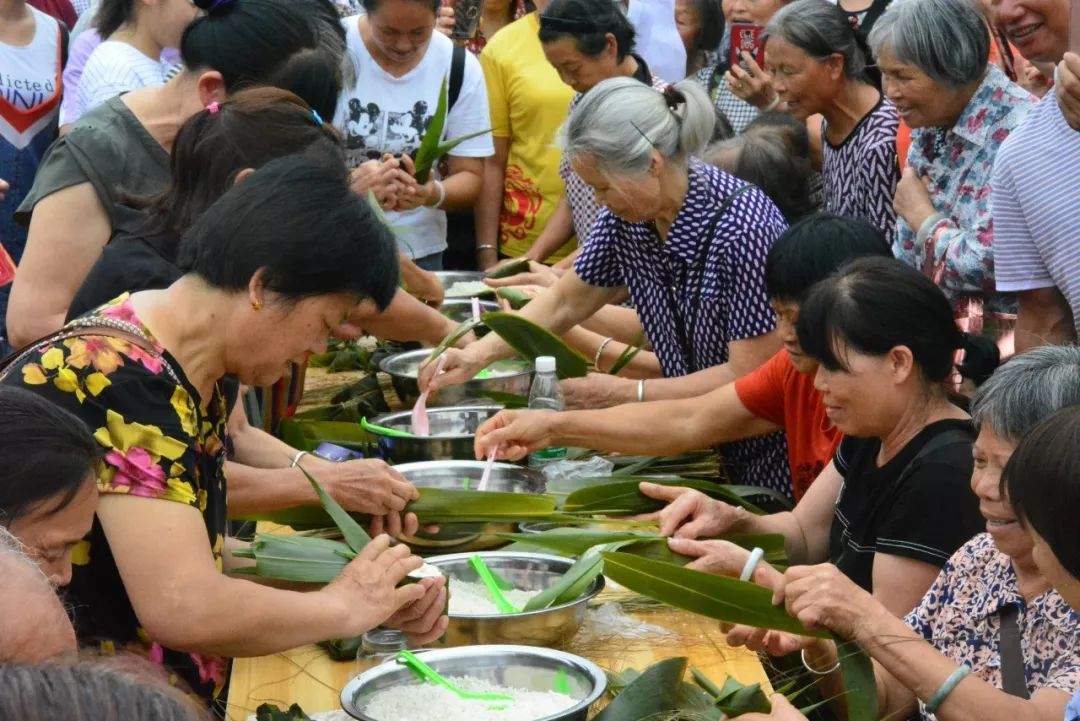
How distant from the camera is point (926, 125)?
4176 millimetres

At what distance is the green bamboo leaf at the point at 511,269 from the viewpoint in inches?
209

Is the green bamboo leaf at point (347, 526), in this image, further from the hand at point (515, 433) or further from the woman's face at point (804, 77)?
the woman's face at point (804, 77)

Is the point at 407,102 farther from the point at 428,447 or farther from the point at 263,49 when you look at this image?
the point at 428,447

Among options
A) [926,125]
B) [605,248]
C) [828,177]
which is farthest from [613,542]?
[828,177]

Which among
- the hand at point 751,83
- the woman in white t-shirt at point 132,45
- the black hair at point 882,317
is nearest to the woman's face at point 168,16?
the woman in white t-shirt at point 132,45

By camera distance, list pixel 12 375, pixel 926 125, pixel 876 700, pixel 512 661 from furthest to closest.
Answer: pixel 926 125, pixel 876 700, pixel 512 661, pixel 12 375

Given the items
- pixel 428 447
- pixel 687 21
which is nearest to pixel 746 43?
pixel 687 21

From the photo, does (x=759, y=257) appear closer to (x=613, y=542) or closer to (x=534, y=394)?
(x=534, y=394)

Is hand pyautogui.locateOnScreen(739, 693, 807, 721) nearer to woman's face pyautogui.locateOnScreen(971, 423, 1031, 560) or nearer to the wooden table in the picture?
the wooden table

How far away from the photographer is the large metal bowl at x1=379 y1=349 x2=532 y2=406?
3922 millimetres

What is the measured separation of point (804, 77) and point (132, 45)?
2220mm

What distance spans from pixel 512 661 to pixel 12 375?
0.90 m

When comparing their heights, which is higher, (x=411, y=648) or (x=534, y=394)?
(x=411, y=648)

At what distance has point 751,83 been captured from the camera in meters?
5.89
